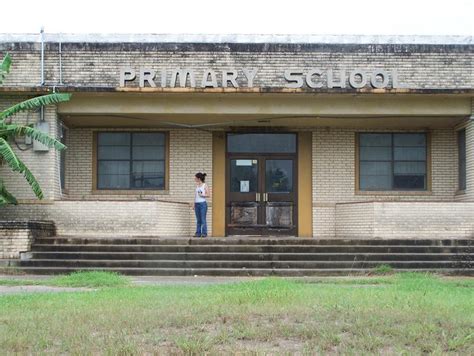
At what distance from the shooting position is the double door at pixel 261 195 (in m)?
21.2

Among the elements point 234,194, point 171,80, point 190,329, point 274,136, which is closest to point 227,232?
point 234,194

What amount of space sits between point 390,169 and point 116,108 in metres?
7.75

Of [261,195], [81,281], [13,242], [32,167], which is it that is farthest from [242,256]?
[32,167]

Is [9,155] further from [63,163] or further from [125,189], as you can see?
[125,189]

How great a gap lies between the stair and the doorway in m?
3.49

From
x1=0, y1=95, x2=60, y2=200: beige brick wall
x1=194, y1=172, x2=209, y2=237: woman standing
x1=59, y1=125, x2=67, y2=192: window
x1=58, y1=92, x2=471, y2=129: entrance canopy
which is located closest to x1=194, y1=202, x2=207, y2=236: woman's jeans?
x1=194, y1=172, x2=209, y2=237: woman standing

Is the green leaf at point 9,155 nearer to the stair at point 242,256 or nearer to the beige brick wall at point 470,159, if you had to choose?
the stair at point 242,256

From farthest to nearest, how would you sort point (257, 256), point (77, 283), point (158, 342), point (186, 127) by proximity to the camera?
1. point (186, 127)
2. point (257, 256)
3. point (77, 283)
4. point (158, 342)

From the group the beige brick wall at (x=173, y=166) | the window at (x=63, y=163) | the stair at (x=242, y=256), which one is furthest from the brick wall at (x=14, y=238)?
the beige brick wall at (x=173, y=166)

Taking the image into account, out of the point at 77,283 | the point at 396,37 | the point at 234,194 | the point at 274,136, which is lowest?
the point at 77,283

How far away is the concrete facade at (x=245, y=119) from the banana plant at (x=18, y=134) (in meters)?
0.47

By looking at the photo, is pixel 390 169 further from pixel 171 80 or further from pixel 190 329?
pixel 190 329

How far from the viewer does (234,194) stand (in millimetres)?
21297

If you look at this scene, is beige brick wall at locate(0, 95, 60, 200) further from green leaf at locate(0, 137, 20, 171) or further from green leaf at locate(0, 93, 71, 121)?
green leaf at locate(0, 137, 20, 171)
